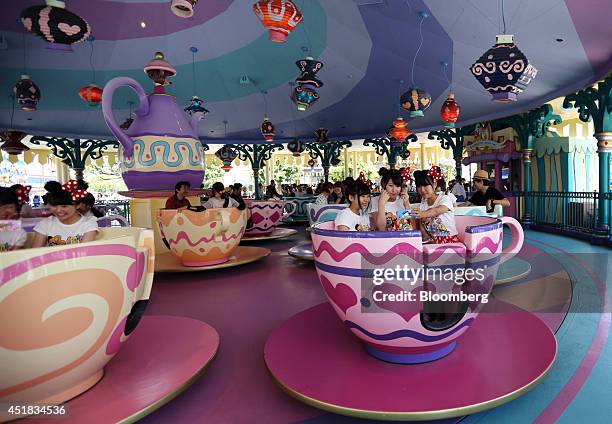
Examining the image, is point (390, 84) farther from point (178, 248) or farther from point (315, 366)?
point (315, 366)

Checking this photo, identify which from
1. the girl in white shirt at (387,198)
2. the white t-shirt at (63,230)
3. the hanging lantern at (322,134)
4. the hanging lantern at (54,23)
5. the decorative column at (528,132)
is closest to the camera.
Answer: the white t-shirt at (63,230)

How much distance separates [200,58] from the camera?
743cm

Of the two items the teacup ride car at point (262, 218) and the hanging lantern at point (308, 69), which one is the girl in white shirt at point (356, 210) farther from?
the hanging lantern at point (308, 69)

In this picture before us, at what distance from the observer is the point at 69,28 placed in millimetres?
3094

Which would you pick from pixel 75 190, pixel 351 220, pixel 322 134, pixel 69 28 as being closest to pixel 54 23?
pixel 69 28

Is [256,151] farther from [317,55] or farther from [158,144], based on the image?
[158,144]

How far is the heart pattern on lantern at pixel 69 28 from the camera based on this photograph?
3065 millimetres

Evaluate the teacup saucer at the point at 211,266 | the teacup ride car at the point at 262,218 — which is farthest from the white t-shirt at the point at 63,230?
the teacup ride car at the point at 262,218

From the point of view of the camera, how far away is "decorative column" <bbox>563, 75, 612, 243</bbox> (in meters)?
5.05

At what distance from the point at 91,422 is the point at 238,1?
600 centimetres

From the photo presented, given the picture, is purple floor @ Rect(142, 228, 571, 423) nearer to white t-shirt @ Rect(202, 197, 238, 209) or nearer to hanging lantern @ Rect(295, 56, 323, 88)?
white t-shirt @ Rect(202, 197, 238, 209)

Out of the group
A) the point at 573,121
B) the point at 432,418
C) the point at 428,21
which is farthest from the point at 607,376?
the point at 573,121

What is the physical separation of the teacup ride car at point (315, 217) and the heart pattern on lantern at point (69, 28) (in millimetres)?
2443

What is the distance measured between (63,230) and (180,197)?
1.22 meters
